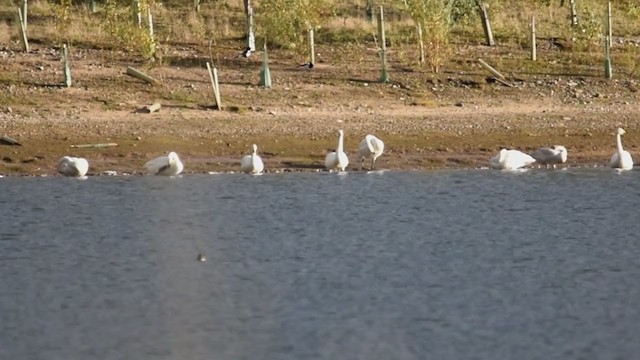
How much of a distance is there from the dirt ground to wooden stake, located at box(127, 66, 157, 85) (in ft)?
0.68

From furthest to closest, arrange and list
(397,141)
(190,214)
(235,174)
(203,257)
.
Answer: (397,141), (235,174), (190,214), (203,257)

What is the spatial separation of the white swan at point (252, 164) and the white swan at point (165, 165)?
1136 mm

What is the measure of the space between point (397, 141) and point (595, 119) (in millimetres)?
4582

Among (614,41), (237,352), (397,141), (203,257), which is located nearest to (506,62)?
(614,41)

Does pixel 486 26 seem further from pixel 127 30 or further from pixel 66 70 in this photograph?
pixel 66 70

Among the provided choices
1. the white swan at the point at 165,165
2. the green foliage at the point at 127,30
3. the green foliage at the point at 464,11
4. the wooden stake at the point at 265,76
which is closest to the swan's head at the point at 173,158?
the white swan at the point at 165,165

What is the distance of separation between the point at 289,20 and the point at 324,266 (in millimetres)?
19090

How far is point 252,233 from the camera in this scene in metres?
25.1

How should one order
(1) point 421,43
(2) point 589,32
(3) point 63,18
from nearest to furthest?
(1) point 421,43
(3) point 63,18
(2) point 589,32

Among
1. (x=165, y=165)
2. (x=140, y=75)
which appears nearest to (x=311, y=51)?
(x=140, y=75)

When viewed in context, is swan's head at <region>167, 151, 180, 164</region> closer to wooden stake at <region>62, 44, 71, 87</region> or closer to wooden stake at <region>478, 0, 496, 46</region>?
wooden stake at <region>62, 44, 71, 87</region>

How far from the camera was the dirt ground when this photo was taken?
32062 millimetres

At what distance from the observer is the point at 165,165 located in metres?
30.1

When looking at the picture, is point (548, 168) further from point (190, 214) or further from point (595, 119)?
point (190, 214)
